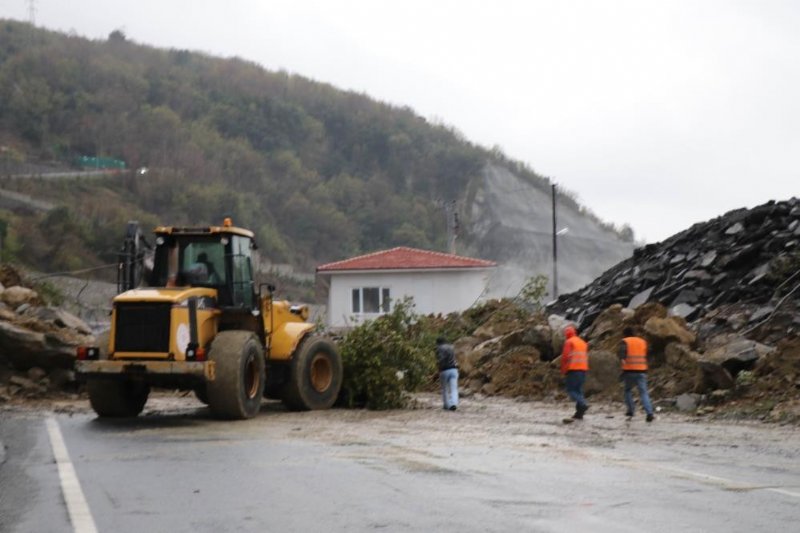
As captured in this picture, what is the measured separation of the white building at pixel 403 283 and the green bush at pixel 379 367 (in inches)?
1346

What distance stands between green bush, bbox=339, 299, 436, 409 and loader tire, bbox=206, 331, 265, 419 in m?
3.67

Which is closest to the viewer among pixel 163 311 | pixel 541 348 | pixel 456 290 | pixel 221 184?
pixel 163 311

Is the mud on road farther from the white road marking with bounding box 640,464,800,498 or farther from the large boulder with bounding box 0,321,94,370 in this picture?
the white road marking with bounding box 640,464,800,498

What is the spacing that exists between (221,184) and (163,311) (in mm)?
77276

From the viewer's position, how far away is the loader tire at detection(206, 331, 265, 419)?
18.3 m

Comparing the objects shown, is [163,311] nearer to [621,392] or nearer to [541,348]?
[621,392]

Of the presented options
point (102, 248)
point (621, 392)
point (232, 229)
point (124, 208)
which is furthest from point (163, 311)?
point (124, 208)

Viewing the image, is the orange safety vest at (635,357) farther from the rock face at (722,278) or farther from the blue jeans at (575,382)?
the rock face at (722,278)

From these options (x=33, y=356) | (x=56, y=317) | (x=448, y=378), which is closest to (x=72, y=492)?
(x=448, y=378)

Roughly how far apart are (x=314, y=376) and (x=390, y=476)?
10.3 m

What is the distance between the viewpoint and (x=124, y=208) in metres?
78.1

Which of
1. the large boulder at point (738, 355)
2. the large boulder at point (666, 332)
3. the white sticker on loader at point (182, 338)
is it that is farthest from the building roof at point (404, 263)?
the white sticker on loader at point (182, 338)

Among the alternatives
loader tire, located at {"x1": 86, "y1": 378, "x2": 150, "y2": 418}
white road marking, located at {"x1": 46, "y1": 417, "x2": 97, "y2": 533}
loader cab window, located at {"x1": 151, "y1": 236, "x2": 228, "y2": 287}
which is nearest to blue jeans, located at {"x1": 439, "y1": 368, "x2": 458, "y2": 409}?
loader cab window, located at {"x1": 151, "y1": 236, "x2": 228, "y2": 287}

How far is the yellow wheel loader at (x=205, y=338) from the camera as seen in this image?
18.4 m
